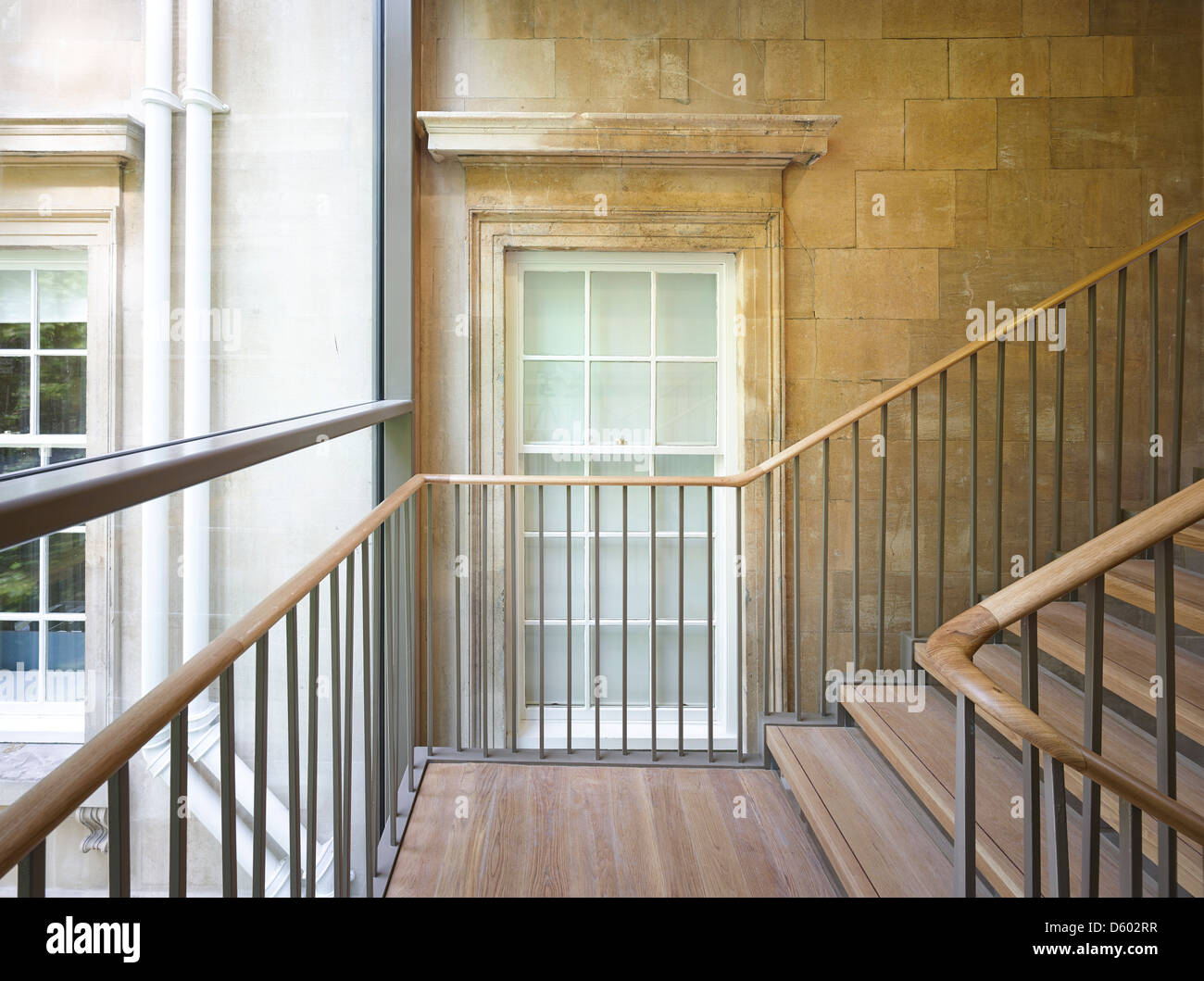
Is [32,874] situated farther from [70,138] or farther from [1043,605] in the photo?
[1043,605]

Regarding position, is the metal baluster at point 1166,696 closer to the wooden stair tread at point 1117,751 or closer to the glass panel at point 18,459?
the wooden stair tread at point 1117,751

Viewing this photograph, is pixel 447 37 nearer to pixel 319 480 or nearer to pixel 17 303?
pixel 319 480

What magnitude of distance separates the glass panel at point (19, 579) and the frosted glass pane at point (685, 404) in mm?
2465

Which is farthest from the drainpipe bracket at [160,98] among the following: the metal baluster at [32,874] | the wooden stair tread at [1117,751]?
the wooden stair tread at [1117,751]

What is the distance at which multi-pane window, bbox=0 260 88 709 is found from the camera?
3.05 feet

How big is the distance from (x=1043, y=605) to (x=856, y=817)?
49.5 inches

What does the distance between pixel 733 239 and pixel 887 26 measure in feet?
3.31

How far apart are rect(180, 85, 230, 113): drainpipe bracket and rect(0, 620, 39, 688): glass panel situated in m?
0.95

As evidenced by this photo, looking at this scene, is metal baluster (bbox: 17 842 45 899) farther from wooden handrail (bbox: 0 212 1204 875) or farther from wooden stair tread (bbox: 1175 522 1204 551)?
wooden stair tread (bbox: 1175 522 1204 551)

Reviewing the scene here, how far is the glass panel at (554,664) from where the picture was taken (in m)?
3.30

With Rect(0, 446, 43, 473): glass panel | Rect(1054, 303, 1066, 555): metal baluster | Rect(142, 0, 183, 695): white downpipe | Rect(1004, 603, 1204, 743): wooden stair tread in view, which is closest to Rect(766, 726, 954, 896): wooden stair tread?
Rect(1004, 603, 1204, 743): wooden stair tread

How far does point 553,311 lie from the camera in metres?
3.21

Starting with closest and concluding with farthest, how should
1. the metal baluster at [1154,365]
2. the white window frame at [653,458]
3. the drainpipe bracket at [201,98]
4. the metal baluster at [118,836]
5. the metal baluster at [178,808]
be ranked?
1. the metal baluster at [118,836]
2. the metal baluster at [178,808]
3. the drainpipe bracket at [201,98]
4. the metal baluster at [1154,365]
5. the white window frame at [653,458]
